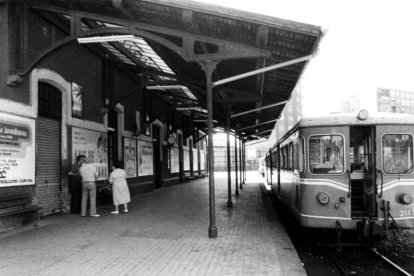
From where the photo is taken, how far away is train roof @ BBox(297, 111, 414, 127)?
774 centimetres

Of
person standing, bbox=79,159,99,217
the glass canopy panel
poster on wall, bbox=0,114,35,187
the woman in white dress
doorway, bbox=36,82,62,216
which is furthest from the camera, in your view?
the glass canopy panel

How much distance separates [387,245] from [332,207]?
5.41 ft

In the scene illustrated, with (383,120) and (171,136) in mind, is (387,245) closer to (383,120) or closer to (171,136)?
(383,120)

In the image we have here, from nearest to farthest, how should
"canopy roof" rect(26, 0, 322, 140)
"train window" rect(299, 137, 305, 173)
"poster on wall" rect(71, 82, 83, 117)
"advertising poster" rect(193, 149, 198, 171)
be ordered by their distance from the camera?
"canopy roof" rect(26, 0, 322, 140), "train window" rect(299, 137, 305, 173), "poster on wall" rect(71, 82, 83, 117), "advertising poster" rect(193, 149, 198, 171)

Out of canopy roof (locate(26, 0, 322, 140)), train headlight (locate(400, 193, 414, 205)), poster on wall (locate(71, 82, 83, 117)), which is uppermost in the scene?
canopy roof (locate(26, 0, 322, 140))

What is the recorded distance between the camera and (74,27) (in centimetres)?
859

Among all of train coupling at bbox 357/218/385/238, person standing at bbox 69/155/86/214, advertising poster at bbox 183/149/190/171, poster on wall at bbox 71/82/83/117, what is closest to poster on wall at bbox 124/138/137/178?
poster on wall at bbox 71/82/83/117

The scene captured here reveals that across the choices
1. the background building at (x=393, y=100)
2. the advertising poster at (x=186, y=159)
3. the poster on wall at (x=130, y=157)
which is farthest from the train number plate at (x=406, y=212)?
the background building at (x=393, y=100)

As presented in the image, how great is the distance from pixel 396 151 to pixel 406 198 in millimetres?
870

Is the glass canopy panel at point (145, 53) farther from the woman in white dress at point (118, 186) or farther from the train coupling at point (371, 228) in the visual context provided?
the train coupling at point (371, 228)

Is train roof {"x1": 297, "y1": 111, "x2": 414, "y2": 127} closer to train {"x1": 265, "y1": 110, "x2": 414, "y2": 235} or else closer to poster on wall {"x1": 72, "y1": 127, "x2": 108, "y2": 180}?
train {"x1": 265, "y1": 110, "x2": 414, "y2": 235}

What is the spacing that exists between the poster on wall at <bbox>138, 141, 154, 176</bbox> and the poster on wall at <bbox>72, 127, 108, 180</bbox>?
3.91 m

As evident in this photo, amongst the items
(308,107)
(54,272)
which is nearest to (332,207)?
(54,272)

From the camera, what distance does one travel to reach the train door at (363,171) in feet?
25.5
